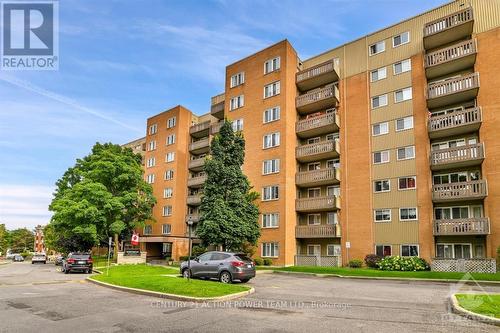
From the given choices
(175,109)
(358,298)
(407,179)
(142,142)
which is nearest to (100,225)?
(175,109)

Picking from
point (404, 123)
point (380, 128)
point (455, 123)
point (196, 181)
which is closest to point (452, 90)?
point (455, 123)

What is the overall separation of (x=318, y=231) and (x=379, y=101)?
12764mm

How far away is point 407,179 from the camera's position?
101 feet

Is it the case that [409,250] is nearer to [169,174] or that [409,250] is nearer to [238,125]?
[238,125]

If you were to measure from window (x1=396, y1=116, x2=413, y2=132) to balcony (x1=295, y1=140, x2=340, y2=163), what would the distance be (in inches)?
211

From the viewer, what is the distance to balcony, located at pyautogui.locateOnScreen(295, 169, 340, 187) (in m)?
34.1

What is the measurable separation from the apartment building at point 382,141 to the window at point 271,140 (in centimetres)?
11

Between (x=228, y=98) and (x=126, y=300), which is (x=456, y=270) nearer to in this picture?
(x=126, y=300)

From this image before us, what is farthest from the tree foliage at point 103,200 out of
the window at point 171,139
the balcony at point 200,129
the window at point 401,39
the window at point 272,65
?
the window at point 401,39

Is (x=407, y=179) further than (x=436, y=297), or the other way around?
(x=407, y=179)

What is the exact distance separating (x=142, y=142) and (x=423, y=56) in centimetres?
4962

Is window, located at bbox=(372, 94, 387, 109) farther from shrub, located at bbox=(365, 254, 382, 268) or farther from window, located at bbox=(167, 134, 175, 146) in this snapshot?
window, located at bbox=(167, 134, 175, 146)

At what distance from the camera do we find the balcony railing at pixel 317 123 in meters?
35.0

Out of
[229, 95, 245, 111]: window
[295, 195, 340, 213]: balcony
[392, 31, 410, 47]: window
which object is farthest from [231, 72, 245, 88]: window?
[392, 31, 410, 47]: window
